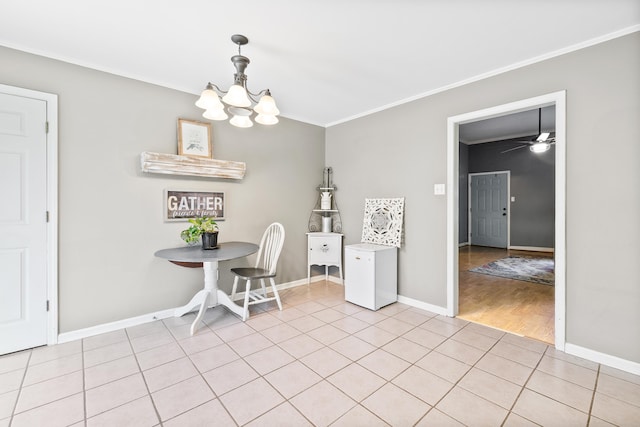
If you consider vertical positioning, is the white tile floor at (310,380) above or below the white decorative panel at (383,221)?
below

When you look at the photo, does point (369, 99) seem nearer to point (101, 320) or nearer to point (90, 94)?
point (90, 94)

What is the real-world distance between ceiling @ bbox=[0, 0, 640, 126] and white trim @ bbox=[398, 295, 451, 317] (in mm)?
2371

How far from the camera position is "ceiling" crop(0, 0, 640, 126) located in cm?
182

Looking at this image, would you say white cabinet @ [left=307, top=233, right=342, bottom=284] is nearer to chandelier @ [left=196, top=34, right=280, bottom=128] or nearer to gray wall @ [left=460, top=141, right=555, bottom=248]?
chandelier @ [left=196, top=34, right=280, bottom=128]

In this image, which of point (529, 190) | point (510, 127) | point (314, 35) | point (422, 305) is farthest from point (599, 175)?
point (529, 190)

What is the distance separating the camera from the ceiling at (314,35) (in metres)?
1.82

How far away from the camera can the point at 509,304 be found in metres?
3.31

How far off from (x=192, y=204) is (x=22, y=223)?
51.1 inches

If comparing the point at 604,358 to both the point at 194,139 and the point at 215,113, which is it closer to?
the point at 215,113

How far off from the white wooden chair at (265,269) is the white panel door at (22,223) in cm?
162

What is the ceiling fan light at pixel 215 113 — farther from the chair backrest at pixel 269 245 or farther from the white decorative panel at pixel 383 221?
the white decorative panel at pixel 383 221

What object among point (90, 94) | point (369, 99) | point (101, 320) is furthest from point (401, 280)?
point (90, 94)

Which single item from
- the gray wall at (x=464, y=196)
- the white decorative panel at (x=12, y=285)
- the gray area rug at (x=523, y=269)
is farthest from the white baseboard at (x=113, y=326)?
the gray wall at (x=464, y=196)

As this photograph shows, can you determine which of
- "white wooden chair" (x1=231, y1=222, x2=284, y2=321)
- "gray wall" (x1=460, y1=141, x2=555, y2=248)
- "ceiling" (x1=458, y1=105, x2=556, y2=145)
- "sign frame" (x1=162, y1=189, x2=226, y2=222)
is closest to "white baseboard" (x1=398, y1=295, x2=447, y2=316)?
"white wooden chair" (x1=231, y1=222, x2=284, y2=321)
